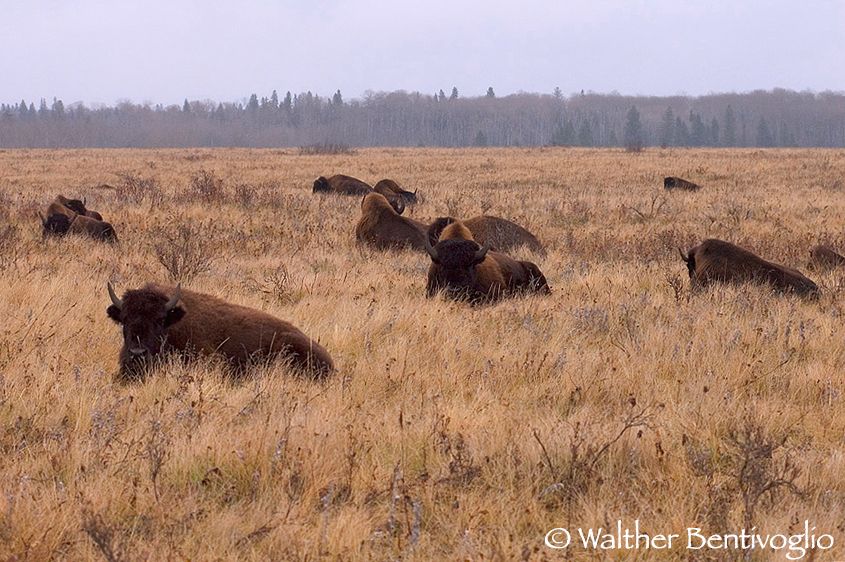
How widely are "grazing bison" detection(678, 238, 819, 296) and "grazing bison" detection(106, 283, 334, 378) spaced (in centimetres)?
557

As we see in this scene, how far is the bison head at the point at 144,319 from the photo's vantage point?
588 cm

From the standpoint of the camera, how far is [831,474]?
4105 mm

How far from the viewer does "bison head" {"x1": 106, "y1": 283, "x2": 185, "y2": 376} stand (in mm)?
5879

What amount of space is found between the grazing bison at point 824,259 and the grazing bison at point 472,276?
13.5 ft

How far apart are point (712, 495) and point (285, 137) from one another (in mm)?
184796

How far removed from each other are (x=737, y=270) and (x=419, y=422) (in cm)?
642

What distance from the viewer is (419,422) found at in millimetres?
4742

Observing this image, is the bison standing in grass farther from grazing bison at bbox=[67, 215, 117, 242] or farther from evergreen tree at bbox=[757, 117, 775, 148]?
evergreen tree at bbox=[757, 117, 775, 148]

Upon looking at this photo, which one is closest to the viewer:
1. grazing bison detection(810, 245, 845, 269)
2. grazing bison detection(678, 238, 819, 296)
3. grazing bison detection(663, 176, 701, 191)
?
grazing bison detection(678, 238, 819, 296)

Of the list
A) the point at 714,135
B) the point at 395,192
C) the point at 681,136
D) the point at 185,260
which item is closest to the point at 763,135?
the point at 714,135

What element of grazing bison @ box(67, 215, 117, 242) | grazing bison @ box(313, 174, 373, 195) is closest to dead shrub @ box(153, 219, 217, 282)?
grazing bison @ box(67, 215, 117, 242)

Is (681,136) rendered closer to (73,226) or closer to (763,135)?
(763,135)

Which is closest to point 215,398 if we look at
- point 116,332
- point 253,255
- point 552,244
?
point 116,332

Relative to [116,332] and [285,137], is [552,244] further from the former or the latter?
[285,137]
